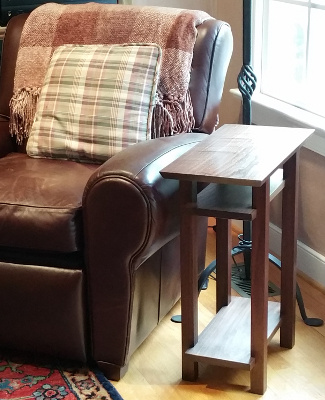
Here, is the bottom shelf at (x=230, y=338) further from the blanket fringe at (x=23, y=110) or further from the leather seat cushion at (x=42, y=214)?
the blanket fringe at (x=23, y=110)

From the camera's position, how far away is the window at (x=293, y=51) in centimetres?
245

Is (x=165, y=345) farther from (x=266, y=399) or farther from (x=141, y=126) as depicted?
(x=141, y=126)

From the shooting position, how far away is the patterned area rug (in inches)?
74.9

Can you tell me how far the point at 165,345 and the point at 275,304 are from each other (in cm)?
34

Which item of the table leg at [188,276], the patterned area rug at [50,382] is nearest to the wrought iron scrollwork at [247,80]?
the table leg at [188,276]

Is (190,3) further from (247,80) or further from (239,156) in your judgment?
(239,156)

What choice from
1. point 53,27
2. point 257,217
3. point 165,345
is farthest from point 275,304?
point 53,27

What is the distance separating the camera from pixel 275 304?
213cm

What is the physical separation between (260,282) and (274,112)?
966 millimetres

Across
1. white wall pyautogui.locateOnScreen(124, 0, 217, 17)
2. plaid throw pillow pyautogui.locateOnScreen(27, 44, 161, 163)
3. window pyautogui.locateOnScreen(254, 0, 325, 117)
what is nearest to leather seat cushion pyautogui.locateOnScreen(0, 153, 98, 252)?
plaid throw pillow pyautogui.locateOnScreen(27, 44, 161, 163)

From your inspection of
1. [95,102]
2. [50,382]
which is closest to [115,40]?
[95,102]

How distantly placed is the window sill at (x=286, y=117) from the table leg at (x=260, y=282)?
697mm

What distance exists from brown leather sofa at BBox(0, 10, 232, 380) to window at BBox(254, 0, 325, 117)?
0.62 meters

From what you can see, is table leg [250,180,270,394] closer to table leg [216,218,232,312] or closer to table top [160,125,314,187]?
table top [160,125,314,187]
